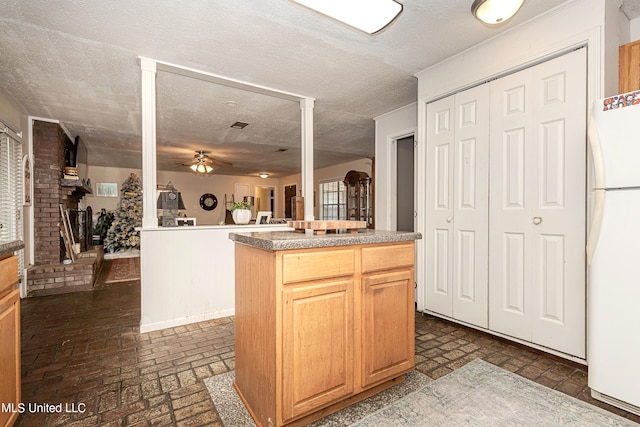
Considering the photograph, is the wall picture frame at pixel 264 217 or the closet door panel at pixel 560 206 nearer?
the closet door panel at pixel 560 206

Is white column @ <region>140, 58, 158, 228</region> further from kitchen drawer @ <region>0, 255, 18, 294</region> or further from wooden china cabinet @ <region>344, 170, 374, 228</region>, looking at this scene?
wooden china cabinet @ <region>344, 170, 374, 228</region>

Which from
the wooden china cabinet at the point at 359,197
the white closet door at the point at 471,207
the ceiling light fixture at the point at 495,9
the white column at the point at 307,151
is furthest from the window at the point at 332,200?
the ceiling light fixture at the point at 495,9

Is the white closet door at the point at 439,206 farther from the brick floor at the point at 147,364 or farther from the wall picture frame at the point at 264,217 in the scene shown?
the wall picture frame at the point at 264,217

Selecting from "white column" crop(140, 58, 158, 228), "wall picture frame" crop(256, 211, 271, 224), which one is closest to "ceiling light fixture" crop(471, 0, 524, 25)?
"white column" crop(140, 58, 158, 228)

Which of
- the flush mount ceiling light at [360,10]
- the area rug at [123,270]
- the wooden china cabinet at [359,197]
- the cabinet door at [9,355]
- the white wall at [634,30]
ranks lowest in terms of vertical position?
the area rug at [123,270]

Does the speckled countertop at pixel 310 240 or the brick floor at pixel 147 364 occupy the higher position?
the speckled countertop at pixel 310 240

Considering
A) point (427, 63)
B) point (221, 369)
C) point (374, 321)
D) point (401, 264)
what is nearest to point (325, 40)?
point (427, 63)

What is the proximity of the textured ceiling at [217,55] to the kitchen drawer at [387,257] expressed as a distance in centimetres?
171

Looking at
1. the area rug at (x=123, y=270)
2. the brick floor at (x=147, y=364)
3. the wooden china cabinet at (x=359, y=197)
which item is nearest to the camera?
the brick floor at (x=147, y=364)

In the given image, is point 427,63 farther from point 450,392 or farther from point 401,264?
point 450,392

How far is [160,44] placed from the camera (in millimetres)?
2607

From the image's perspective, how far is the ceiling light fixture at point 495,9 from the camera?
1834mm

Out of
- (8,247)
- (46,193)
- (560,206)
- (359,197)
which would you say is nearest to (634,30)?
(560,206)

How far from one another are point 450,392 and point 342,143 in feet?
17.0
